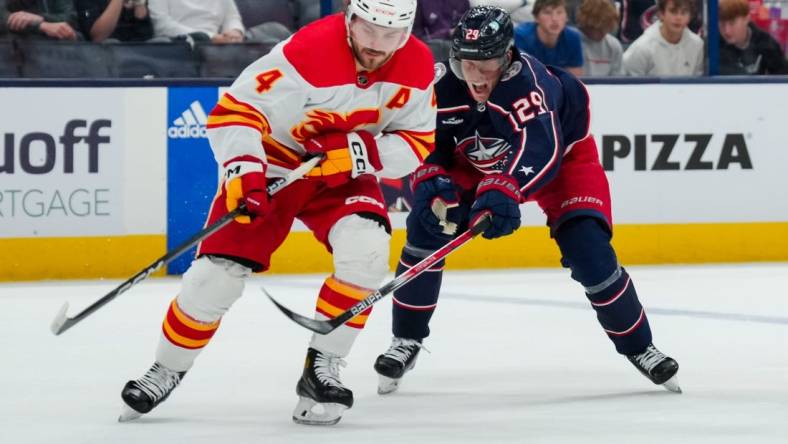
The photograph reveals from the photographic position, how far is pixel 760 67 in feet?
21.9

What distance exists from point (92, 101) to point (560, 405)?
312 cm

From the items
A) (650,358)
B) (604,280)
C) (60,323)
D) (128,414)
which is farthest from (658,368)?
(60,323)

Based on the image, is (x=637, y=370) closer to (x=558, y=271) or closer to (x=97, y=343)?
(x=97, y=343)

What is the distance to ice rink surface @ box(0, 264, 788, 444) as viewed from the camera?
10.1 ft

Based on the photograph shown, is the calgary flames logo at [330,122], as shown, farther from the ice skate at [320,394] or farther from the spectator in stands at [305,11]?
the spectator in stands at [305,11]

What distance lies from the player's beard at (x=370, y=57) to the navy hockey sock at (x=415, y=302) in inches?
27.8

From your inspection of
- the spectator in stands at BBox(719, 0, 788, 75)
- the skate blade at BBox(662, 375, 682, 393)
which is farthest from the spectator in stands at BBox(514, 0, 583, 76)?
the skate blade at BBox(662, 375, 682, 393)

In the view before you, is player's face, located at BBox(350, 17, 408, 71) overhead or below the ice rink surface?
overhead

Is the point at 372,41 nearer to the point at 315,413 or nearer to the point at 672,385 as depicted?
the point at 315,413

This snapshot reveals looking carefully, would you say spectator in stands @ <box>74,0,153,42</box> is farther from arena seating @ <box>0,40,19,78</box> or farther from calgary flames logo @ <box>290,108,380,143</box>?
calgary flames logo @ <box>290,108,380,143</box>

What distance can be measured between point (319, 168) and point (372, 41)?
11.8 inches

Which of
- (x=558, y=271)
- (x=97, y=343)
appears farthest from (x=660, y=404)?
(x=558, y=271)

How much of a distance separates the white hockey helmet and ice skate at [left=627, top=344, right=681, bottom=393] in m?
1.09

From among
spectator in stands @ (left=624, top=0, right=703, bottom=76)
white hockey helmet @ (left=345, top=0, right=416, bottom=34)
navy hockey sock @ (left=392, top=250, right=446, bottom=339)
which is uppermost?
white hockey helmet @ (left=345, top=0, right=416, bottom=34)
